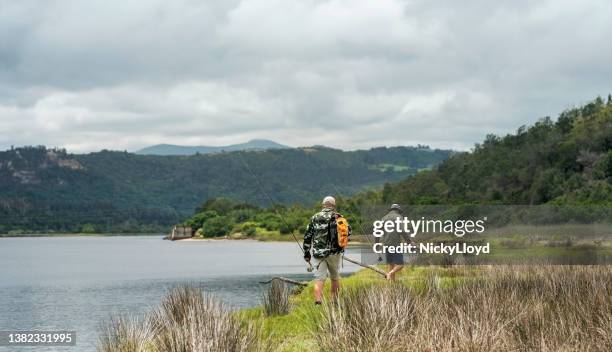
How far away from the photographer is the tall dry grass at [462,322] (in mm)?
11086

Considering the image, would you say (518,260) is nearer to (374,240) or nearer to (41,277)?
(374,240)

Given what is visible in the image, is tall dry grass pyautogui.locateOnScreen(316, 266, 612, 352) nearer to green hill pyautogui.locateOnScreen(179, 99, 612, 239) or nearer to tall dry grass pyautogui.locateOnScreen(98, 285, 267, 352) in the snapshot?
tall dry grass pyautogui.locateOnScreen(98, 285, 267, 352)

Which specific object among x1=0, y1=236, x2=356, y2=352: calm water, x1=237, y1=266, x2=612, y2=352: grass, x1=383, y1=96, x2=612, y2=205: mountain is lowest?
x1=0, y1=236, x2=356, y2=352: calm water

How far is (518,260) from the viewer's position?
26.0m

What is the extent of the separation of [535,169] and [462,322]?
102513mm

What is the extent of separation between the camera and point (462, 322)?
1130 centimetres

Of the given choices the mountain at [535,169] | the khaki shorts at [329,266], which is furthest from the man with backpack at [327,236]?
the mountain at [535,169]

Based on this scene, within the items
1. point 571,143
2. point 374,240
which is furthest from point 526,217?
point 571,143

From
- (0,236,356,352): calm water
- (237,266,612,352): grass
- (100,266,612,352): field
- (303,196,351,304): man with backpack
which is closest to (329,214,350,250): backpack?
(303,196,351,304): man with backpack

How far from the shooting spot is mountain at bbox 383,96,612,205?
9503 cm

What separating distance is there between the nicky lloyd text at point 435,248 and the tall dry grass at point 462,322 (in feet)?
18.5

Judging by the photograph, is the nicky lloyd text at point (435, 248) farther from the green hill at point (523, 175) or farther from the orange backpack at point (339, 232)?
the green hill at point (523, 175)

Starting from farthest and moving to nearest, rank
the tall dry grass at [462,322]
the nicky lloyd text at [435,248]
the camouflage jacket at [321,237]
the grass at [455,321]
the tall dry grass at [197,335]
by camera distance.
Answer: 1. the nicky lloyd text at [435,248]
2. the camouflage jacket at [321,237]
3. the grass at [455,321]
4. the tall dry grass at [462,322]
5. the tall dry grass at [197,335]

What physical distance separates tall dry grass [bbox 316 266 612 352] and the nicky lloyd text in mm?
5624
